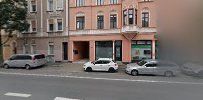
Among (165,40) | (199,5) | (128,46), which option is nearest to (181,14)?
(199,5)

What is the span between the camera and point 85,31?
3041 cm

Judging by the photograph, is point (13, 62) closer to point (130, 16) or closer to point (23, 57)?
point (23, 57)

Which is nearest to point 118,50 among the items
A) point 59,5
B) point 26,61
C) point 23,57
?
point 59,5

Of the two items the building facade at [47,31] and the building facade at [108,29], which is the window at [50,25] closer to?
the building facade at [47,31]

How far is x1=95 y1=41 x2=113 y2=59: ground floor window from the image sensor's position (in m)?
29.6

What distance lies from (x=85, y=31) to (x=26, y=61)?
25.9 feet

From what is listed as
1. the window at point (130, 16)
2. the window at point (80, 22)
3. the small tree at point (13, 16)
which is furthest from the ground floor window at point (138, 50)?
the small tree at point (13, 16)

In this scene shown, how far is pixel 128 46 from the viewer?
93.9 ft

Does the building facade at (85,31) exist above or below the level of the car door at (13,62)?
above

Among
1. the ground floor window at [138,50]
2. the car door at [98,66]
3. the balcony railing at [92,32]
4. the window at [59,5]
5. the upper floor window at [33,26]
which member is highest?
the window at [59,5]

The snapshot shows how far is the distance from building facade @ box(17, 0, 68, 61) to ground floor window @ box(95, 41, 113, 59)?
14.4 feet

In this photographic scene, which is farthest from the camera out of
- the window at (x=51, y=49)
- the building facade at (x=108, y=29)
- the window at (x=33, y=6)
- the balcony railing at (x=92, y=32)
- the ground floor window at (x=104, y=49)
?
the window at (x=33, y=6)

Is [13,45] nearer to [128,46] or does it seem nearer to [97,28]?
[97,28]

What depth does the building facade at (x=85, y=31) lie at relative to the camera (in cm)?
2784
